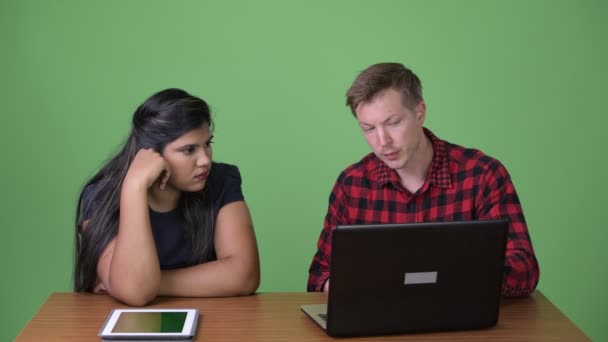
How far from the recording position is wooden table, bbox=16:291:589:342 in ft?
5.68

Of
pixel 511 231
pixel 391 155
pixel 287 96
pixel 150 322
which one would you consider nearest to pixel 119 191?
pixel 150 322

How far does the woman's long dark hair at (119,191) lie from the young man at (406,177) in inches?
14.1

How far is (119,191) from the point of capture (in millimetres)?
2184

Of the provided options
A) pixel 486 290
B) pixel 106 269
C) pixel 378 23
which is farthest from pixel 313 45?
pixel 486 290

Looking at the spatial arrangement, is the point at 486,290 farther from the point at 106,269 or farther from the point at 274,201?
the point at 274,201

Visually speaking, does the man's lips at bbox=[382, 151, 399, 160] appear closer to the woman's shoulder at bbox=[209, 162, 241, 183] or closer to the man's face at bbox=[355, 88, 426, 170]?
the man's face at bbox=[355, 88, 426, 170]

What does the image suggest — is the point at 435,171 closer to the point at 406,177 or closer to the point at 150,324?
the point at 406,177

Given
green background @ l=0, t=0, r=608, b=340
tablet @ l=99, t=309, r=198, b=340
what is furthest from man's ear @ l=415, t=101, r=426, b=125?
green background @ l=0, t=0, r=608, b=340

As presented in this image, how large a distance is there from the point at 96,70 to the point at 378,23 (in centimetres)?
115

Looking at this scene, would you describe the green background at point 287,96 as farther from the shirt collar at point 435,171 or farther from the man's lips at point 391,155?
the man's lips at point 391,155

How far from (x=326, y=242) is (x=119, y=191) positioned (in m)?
0.61

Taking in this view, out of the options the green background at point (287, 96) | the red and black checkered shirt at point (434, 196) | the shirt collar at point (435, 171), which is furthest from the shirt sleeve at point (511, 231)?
the green background at point (287, 96)

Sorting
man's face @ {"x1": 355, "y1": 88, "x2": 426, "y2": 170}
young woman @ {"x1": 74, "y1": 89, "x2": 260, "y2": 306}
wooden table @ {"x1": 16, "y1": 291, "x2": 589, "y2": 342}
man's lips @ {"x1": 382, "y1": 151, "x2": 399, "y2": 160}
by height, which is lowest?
wooden table @ {"x1": 16, "y1": 291, "x2": 589, "y2": 342}

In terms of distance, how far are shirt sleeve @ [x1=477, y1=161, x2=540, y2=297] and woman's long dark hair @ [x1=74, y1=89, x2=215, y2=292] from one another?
778mm
